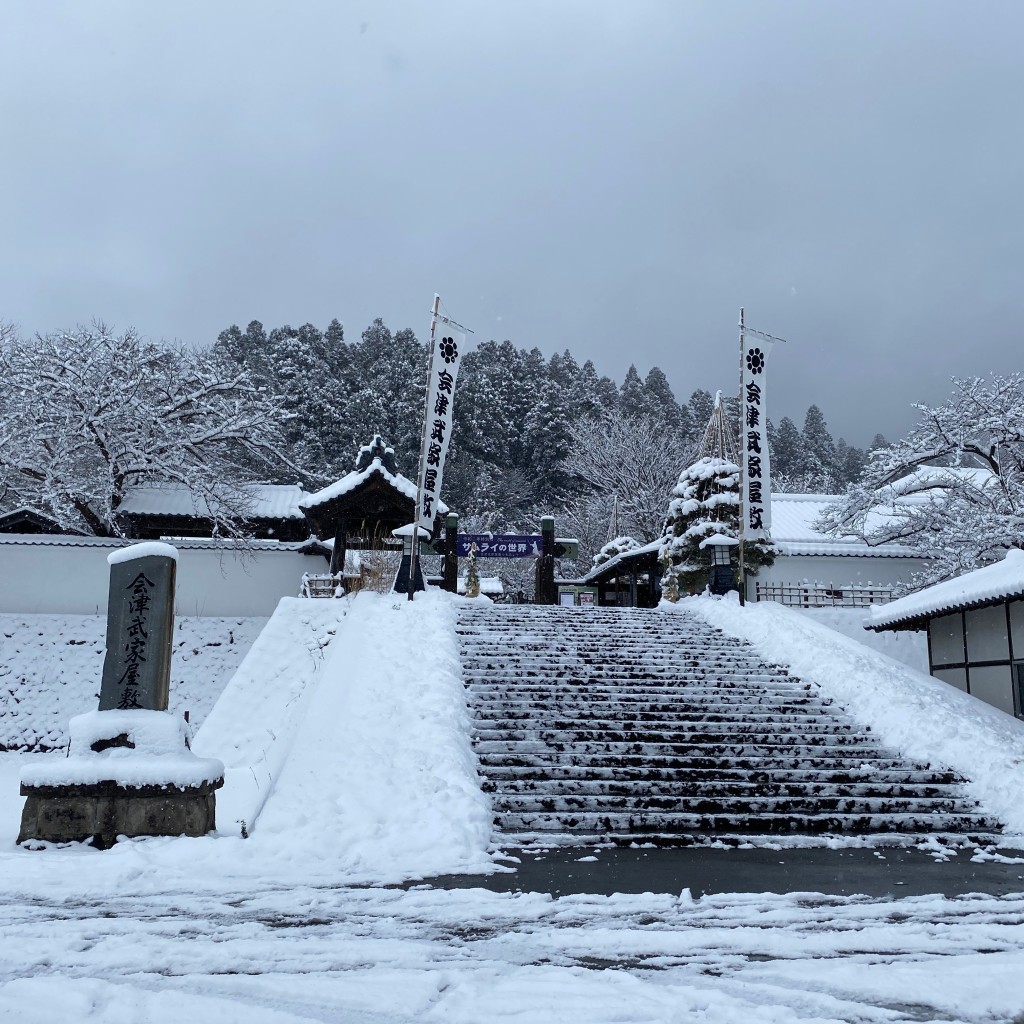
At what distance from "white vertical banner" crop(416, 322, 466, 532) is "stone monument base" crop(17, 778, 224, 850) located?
340 inches

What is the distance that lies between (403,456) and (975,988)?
40.6 meters

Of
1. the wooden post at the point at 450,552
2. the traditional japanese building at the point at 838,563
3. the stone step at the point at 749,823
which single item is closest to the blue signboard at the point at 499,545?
the wooden post at the point at 450,552

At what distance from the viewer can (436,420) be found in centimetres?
1491

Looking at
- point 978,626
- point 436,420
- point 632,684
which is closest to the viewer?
point 632,684

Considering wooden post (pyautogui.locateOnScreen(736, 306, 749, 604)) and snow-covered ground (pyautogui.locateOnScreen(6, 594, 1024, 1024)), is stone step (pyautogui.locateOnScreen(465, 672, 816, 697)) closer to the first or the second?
snow-covered ground (pyautogui.locateOnScreen(6, 594, 1024, 1024))

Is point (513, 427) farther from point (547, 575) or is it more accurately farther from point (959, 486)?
point (959, 486)

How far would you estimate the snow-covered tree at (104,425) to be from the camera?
18484mm

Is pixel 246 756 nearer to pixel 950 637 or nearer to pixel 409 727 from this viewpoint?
pixel 409 727

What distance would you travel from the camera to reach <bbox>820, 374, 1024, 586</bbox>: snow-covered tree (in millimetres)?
15461

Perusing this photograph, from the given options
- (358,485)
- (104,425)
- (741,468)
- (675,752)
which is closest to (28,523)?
(104,425)

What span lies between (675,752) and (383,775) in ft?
10.9

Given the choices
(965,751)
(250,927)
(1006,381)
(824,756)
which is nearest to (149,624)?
(250,927)

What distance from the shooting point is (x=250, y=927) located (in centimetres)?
429

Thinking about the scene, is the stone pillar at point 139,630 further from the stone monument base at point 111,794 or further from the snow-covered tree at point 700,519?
the snow-covered tree at point 700,519
